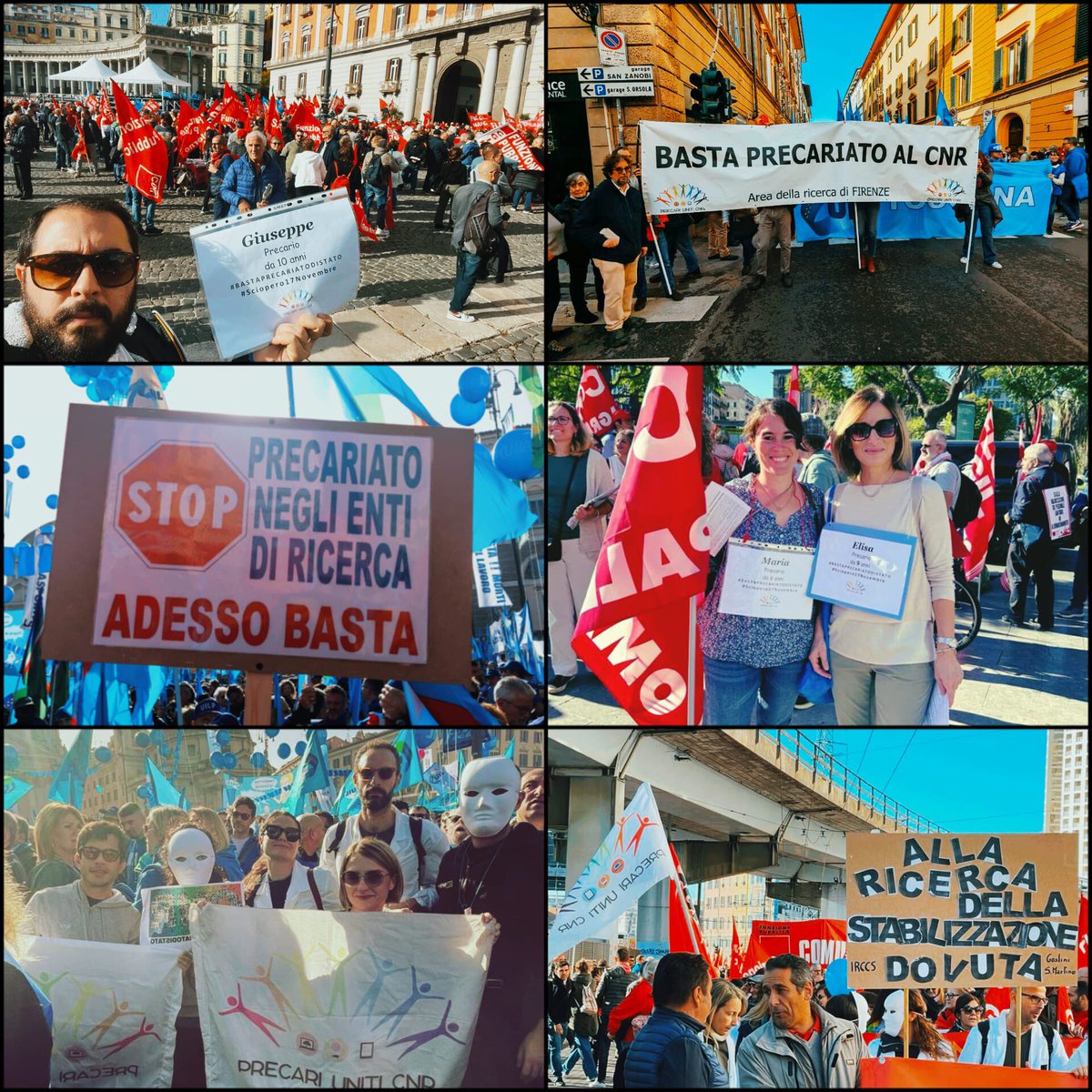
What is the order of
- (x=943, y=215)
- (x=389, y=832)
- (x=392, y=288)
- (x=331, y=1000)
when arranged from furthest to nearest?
(x=943, y=215) < (x=392, y=288) < (x=389, y=832) < (x=331, y=1000)

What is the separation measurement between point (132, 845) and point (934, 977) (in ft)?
11.6

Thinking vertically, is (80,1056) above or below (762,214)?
below

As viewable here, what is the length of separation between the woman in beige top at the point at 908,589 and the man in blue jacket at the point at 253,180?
2708 millimetres

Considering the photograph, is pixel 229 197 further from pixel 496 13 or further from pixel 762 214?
pixel 762 214

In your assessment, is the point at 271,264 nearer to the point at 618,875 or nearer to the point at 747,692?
the point at 747,692

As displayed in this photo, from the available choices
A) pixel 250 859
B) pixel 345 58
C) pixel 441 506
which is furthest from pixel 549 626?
pixel 345 58

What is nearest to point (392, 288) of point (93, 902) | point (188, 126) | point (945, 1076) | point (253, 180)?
point (253, 180)

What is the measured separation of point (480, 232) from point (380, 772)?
2.44 metres

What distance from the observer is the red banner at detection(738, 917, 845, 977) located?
15.8 feet

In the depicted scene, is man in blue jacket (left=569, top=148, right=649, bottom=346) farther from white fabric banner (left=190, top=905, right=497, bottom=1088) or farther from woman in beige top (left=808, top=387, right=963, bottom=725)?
white fabric banner (left=190, top=905, right=497, bottom=1088)

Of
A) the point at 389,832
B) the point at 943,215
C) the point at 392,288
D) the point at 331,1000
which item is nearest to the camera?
the point at 331,1000

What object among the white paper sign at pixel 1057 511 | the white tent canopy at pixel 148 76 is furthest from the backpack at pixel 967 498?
the white tent canopy at pixel 148 76

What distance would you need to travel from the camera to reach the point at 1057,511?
4973 mm

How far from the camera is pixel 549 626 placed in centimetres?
492
